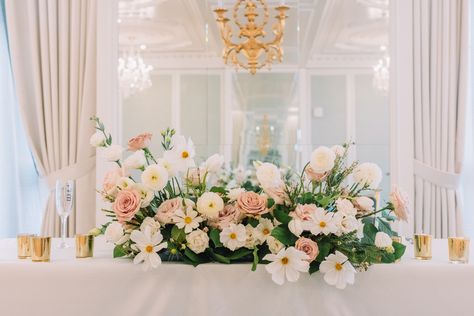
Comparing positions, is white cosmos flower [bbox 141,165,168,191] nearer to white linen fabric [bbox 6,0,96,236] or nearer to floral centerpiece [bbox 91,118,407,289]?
floral centerpiece [bbox 91,118,407,289]

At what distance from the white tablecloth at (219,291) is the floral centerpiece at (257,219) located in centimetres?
4

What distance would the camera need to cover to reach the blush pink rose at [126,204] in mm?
1187

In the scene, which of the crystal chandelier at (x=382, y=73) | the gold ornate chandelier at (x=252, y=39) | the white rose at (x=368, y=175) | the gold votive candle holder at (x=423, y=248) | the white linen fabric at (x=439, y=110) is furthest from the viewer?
the gold ornate chandelier at (x=252, y=39)

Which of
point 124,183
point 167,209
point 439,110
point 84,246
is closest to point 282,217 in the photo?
point 167,209

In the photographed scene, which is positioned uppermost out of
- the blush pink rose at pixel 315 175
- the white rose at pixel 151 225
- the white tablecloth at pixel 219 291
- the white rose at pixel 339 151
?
the white rose at pixel 339 151

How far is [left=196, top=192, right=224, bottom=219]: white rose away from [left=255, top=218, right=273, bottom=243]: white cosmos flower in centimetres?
10

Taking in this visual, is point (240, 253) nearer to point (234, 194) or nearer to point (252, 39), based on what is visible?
point (234, 194)

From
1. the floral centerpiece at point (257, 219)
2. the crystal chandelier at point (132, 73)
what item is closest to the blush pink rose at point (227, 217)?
the floral centerpiece at point (257, 219)

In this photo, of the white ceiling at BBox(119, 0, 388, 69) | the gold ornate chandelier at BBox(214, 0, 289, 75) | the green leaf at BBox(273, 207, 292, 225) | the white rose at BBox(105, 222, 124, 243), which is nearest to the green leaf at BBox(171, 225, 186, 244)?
the white rose at BBox(105, 222, 124, 243)

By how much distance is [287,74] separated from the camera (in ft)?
10.1

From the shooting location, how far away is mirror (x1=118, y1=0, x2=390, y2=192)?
294 centimetres

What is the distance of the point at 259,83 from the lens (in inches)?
122

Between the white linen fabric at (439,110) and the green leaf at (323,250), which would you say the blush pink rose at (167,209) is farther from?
the white linen fabric at (439,110)

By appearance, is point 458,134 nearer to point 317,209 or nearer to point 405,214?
point 405,214
